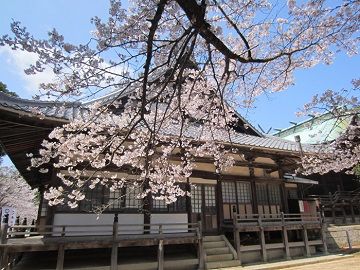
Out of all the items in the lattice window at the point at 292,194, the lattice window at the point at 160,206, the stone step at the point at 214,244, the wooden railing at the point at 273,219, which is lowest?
the stone step at the point at 214,244

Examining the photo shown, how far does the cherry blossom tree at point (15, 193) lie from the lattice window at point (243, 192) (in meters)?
20.0

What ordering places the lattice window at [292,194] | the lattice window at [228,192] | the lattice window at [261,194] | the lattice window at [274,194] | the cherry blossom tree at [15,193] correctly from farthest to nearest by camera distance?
the cherry blossom tree at [15,193] < the lattice window at [292,194] < the lattice window at [274,194] < the lattice window at [261,194] < the lattice window at [228,192]

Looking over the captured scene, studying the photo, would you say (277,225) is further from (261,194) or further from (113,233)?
(113,233)

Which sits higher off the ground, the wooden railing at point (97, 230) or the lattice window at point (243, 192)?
the lattice window at point (243, 192)

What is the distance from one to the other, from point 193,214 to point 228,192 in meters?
Result: 2.27

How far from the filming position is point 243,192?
1452cm

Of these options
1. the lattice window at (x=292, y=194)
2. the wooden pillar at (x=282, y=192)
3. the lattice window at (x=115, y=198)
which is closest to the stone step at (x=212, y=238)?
the lattice window at (x=115, y=198)

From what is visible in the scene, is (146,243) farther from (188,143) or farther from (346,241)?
(346,241)

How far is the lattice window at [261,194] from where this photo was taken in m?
15.0

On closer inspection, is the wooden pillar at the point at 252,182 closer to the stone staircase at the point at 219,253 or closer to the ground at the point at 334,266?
the stone staircase at the point at 219,253

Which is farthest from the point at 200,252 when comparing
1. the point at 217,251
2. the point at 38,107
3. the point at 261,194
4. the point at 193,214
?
the point at 38,107

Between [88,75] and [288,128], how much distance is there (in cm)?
3727

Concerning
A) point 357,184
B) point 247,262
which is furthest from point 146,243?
point 357,184

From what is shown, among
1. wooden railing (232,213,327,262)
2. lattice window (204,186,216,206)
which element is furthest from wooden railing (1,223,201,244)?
wooden railing (232,213,327,262)
